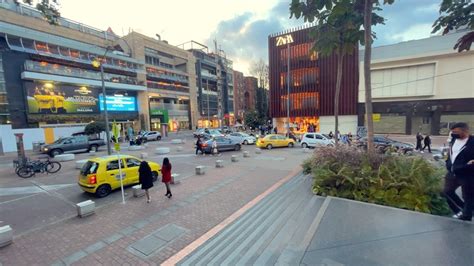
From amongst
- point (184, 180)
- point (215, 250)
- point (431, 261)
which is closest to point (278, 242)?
point (215, 250)

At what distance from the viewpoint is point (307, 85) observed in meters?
33.8

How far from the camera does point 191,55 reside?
5228cm

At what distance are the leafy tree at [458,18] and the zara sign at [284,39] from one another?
30357mm

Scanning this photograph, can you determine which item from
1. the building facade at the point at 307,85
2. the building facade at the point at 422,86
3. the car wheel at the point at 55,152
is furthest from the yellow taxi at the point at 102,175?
the building facade at the point at 422,86

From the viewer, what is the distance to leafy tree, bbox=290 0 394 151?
20.0ft

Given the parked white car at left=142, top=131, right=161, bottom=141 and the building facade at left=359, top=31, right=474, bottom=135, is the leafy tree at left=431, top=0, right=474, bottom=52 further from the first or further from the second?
the parked white car at left=142, top=131, right=161, bottom=141

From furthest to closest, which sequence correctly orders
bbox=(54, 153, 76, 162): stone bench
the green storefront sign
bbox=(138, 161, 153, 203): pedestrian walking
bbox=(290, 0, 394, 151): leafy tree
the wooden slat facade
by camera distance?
1. the green storefront sign
2. the wooden slat facade
3. bbox=(54, 153, 76, 162): stone bench
4. bbox=(138, 161, 153, 203): pedestrian walking
5. bbox=(290, 0, 394, 151): leafy tree

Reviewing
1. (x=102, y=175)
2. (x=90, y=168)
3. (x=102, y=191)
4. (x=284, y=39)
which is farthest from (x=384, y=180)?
(x=284, y=39)

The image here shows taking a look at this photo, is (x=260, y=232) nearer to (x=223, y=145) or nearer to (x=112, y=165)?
(x=112, y=165)

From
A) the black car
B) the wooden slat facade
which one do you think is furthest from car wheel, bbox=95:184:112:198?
the wooden slat facade

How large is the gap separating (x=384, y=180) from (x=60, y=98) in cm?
3892

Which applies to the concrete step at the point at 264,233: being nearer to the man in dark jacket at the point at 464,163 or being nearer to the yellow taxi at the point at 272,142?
the man in dark jacket at the point at 464,163

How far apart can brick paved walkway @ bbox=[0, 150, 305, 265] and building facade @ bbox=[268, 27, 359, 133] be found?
2722 centimetres

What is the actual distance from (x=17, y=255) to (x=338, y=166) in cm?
833
